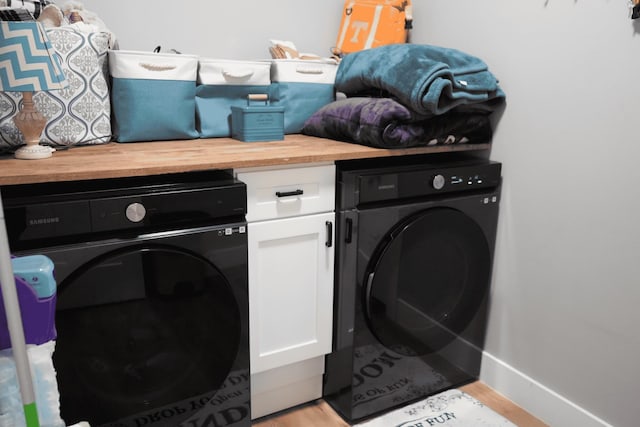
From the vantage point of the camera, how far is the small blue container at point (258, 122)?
5.92 ft

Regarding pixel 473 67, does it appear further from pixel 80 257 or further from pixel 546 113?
pixel 80 257

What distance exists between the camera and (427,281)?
1.84 meters

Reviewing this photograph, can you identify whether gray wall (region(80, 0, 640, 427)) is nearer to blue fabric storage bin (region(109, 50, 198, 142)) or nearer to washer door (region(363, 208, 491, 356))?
washer door (region(363, 208, 491, 356))

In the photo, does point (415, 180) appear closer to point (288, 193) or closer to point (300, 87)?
point (288, 193)

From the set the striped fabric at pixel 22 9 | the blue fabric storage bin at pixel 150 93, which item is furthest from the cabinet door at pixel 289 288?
the striped fabric at pixel 22 9

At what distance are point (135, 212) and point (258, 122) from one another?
0.66 meters

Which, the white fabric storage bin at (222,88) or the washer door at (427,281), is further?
the white fabric storage bin at (222,88)

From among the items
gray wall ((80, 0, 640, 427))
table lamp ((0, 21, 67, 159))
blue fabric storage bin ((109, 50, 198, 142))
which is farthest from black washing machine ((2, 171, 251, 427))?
gray wall ((80, 0, 640, 427))

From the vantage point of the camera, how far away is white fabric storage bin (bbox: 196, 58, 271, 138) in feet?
6.16

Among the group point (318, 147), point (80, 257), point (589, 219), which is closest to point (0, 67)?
point (80, 257)

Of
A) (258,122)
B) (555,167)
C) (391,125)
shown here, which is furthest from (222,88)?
(555,167)

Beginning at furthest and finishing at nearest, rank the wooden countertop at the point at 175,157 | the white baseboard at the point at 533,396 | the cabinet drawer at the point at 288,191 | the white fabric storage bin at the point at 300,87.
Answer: the white fabric storage bin at the point at 300,87 < the white baseboard at the point at 533,396 < the cabinet drawer at the point at 288,191 < the wooden countertop at the point at 175,157

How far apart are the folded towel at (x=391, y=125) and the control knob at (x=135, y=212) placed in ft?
2.54

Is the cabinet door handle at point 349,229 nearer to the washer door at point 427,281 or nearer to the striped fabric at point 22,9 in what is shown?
the washer door at point 427,281
